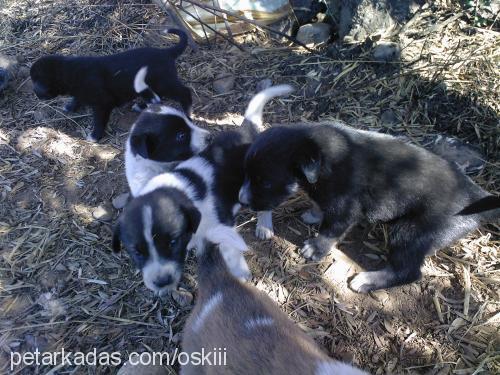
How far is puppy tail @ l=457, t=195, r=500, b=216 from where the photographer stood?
300cm

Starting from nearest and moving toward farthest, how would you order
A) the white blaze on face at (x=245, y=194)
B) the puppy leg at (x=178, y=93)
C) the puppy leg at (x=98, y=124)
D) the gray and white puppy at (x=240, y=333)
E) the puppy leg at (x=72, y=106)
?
1. the gray and white puppy at (x=240, y=333)
2. the white blaze on face at (x=245, y=194)
3. the puppy leg at (x=178, y=93)
4. the puppy leg at (x=98, y=124)
5. the puppy leg at (x=72, y=106)

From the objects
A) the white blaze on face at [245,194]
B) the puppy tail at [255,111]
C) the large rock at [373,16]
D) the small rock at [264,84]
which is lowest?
the white blaze on face at [245,194]

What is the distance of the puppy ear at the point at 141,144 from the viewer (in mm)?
3822

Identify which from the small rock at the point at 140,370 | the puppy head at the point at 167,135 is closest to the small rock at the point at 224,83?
the puppy head at the point at 167,135

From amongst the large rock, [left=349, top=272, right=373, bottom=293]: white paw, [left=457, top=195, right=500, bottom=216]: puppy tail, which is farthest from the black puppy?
[left=457, top=195, right=500, bottom=216]: puppy tail

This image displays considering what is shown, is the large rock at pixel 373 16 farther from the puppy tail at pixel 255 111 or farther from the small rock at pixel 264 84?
the puppy tail at pixel 255 111

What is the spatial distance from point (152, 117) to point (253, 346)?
2.66 meters

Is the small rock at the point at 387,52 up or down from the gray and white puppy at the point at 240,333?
up

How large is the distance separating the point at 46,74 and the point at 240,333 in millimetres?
4424

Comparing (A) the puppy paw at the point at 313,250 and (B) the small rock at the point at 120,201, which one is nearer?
(A) the puppy paw at the point at 313,250

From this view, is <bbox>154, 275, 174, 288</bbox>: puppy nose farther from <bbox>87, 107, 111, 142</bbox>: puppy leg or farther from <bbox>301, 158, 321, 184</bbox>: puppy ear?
<bbox>87, 107, 111, 142</bbox>: puppy leg

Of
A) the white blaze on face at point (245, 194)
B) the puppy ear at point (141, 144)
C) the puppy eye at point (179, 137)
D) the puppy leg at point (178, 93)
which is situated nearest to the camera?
the white blaze on face at point (245, 194)

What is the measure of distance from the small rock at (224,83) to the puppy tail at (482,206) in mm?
3234

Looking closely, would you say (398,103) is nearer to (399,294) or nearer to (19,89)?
(399,294)
